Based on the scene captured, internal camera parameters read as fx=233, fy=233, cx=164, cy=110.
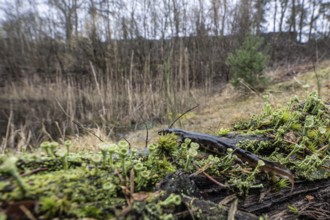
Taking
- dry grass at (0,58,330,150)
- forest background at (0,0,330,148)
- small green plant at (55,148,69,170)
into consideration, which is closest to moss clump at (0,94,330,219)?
small green plant at (55,148,69,170)

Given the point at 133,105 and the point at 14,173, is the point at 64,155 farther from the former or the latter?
the point at 133,105

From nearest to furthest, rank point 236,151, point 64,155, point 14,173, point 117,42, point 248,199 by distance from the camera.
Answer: point 14,173 → point 64,155 → point 248,199 → point 236,151 → point 117,42

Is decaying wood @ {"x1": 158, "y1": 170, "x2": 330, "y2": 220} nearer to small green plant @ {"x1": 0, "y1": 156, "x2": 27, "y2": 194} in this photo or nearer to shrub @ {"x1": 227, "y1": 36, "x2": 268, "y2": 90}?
small green plant @ {"x1": 0, "y1": 156, "x2": 27, "y2": 194}

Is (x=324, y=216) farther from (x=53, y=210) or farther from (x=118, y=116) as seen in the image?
(x=118, y=116)

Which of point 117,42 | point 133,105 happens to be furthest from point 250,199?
point 117,42

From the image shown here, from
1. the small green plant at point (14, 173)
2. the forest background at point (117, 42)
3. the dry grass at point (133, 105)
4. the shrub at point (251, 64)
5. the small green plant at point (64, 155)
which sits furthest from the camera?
the forest background at point (117, 42)

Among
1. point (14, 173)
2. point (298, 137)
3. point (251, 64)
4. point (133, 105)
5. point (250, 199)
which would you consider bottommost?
point (133, 105)

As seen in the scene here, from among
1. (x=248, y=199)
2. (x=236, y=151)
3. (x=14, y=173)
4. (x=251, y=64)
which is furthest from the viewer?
(x=251, y=64)

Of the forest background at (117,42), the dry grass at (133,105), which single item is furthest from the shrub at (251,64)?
the forest background at (117,42)

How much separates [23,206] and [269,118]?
107 centimetres

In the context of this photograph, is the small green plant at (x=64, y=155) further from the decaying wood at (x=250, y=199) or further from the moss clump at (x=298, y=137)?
the moss clump at (x=298, y=137)

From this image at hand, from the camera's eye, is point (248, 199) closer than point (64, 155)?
No

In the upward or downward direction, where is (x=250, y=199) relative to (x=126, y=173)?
downward

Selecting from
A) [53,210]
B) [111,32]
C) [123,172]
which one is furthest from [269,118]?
[111,32]
